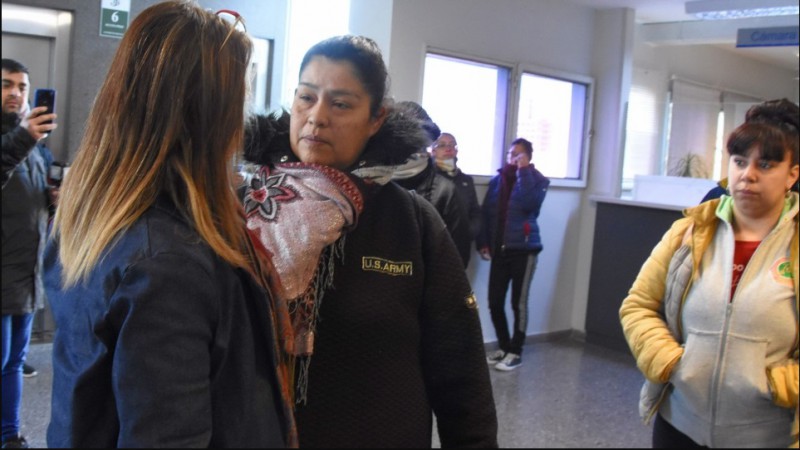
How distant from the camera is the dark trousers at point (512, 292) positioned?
1213 mm

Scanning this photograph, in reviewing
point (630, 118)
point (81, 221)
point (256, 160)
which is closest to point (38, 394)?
point (256, 160)

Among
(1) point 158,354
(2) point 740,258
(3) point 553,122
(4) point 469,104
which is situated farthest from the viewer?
(3) point 553,122

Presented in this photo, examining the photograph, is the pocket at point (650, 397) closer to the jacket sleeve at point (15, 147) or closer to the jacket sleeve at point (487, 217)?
the jacket sleeve at point (487, 217)

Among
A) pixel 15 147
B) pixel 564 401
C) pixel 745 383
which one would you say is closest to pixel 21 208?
pixel 15 147

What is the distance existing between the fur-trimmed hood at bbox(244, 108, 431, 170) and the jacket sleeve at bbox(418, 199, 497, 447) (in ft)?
0.26

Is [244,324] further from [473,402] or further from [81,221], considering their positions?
[473,402]

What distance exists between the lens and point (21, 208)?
914mm

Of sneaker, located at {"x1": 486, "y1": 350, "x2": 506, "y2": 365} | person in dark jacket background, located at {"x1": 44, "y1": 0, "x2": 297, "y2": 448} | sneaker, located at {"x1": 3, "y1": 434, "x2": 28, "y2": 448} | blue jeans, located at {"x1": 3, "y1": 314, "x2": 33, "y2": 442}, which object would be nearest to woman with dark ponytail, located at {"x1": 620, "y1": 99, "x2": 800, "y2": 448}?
sneaker, located at {"x1": 486, "y1": 350, "x2": 506, "y2": 365}

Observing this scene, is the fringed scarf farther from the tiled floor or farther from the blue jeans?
the tiled floor

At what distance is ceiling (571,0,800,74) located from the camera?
109cm

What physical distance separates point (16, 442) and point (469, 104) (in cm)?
92

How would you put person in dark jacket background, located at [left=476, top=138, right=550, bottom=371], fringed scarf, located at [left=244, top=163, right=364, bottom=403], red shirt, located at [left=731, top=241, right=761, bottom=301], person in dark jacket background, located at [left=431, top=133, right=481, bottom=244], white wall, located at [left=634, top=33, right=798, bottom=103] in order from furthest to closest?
white wall, located at [left=634, top=33, right=798, bottom=103], person in dark jacket background, located at [left=476, top=138, right=550, bottom=371], person in dark jacket background, located at [left=431, top=133, right=481, bottom=244], red shirt, located at [left=731, top=241, right=761, bottom=301], fringed scarf, located at [left=244, top=163, right=364, bottom=403]

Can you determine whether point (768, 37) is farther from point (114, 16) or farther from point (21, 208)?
point (21, 208)

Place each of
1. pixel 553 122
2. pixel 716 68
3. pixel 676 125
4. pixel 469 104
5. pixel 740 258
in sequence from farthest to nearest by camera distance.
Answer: pixel 676 125
pixel 716 68
pixel 553 122
pixel 469 104
pixel 740 258
